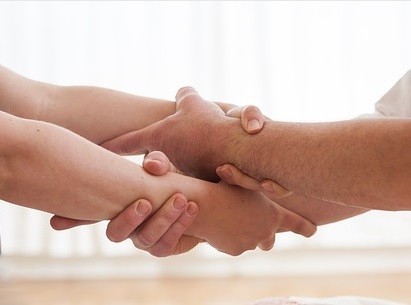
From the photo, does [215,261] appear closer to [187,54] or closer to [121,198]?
[187,54]

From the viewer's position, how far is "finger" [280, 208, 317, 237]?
6.21 ft

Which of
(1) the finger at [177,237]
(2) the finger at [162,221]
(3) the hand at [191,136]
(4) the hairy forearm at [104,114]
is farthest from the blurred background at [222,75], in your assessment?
(2) the finger at [162,221]

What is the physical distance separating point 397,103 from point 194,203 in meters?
0.68

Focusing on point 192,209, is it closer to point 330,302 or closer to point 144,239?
point 144,239

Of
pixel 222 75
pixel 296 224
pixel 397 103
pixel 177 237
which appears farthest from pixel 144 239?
pixel 222 75

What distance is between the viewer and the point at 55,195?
154 cm

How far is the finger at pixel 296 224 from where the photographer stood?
74.5 inches

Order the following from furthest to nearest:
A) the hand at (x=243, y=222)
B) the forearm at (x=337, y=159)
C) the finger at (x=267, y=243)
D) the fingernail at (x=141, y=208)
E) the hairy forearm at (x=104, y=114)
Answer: the hairy forearm at (x=104, y=114) → the finger at (x=267, y=243) → the hand at (x=243, y=222) → the fingernail at (x=141, y=208) → the forearm at (x=337, y=159)

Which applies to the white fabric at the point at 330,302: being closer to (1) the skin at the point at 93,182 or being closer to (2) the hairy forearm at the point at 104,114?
(1) the skin at the point at 93,182

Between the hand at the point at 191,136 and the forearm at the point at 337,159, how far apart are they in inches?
2.2

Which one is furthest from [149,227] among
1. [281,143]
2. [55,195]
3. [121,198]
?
[281,143]

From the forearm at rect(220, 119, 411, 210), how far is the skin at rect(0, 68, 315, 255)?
131mm

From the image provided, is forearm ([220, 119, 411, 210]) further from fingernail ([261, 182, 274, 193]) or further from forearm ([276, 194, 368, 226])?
forearm ([276, 194, 368, 226])

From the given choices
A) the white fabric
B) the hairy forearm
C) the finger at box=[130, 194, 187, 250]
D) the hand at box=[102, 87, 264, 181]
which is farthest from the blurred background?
the white fabric
